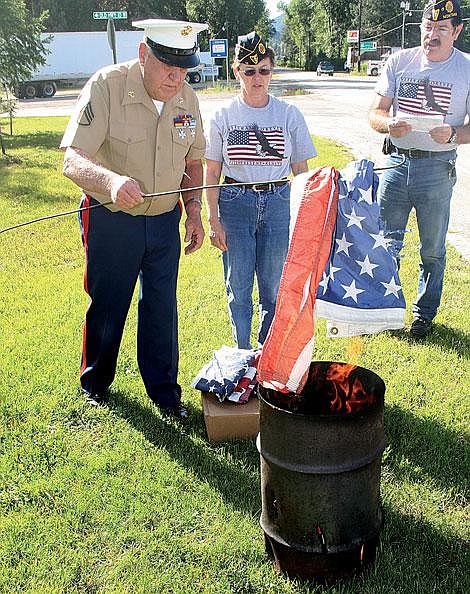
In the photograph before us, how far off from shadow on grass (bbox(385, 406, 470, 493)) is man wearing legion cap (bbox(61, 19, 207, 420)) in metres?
1.23

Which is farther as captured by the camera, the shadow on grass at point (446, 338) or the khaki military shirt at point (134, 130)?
the shadow on grass at point (446, 338)

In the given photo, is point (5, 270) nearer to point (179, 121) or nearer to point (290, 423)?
point (179, 121)

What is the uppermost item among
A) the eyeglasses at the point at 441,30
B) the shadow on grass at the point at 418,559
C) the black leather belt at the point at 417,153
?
the eyeglasses at the point at 441,30

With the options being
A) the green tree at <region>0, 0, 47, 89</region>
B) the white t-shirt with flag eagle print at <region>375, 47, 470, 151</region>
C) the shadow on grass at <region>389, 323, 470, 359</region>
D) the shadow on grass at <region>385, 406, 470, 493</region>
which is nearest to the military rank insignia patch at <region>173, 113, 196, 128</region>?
the white t-shirt with flag eagle print at <region>375, 47, 470, 151</region>

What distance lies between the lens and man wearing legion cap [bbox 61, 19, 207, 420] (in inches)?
124

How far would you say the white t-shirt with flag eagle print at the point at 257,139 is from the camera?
3781mm

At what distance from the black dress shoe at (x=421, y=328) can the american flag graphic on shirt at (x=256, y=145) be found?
1.89 m

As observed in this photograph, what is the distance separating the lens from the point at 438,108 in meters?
4.39

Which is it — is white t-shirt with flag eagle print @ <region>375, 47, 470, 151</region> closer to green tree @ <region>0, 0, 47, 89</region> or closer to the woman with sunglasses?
the woman with sunglasses

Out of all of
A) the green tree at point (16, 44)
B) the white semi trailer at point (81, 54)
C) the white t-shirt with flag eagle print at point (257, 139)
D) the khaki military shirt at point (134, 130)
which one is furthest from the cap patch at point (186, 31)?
the white semi trailer at point (81, 54)

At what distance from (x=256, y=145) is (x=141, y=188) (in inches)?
29.5

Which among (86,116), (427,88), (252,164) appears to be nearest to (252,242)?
(252,164)

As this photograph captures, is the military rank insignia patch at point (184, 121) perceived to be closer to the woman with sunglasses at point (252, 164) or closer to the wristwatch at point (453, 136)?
the woman with sunglasses at point (252, 164)

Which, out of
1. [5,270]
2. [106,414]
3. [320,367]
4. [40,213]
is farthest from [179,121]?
[40,213]
